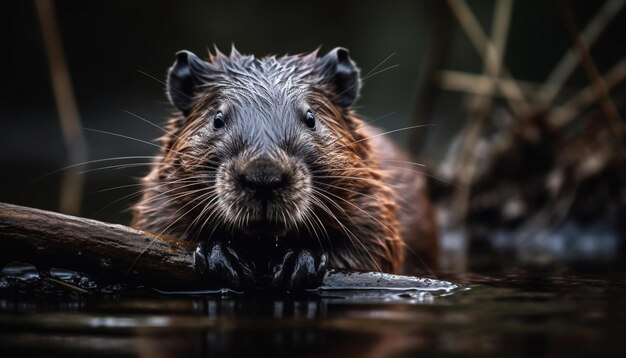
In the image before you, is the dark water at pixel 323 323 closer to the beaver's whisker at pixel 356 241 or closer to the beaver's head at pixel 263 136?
the beaver's head at pixel 263 136


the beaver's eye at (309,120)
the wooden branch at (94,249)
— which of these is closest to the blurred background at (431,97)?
the beaver's eye at (309,120)

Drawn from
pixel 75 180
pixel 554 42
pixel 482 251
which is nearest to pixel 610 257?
pixel 482 251

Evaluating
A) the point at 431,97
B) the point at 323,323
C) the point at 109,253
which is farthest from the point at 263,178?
the point at 431,97

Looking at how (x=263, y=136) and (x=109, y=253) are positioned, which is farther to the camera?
(x=263, y=136)

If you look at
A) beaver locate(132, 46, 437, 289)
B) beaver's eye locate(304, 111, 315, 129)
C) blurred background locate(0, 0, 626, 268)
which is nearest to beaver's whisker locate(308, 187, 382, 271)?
beaver locate(132, 46, 437, 289)

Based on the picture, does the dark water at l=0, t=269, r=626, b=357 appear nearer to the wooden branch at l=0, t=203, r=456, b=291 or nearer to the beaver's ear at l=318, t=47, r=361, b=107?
the wooden branch at l=0, t=203, r=456, b=291

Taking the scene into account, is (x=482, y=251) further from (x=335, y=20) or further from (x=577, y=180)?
(x=335, y=20)

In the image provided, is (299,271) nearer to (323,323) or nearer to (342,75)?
(323,323)
